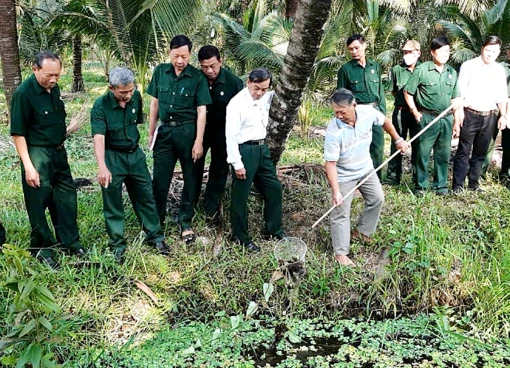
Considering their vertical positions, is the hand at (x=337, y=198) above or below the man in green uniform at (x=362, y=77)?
below

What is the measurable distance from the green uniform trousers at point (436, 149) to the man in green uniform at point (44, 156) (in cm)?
363

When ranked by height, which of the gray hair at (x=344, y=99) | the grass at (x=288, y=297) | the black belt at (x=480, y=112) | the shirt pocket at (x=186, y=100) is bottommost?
the grass at (x=288, y=297)

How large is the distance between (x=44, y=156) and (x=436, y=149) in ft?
13.4

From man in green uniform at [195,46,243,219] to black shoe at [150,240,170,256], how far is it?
0.65 metres

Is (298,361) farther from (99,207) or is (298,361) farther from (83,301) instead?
(99,207)

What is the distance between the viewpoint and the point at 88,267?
13.1ft

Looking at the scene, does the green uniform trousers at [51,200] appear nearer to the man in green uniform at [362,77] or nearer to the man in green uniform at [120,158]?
the man in green uniform at [120,158]

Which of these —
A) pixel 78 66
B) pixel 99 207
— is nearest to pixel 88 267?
pixel 99 207

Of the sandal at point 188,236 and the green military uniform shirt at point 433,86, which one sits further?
the green military uniform shirt at point 433,86

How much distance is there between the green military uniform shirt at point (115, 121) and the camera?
3.95 metres

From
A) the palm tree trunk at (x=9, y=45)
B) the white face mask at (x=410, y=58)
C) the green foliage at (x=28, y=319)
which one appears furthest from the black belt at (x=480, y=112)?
the palm tree trunk at (x=9, y=45)

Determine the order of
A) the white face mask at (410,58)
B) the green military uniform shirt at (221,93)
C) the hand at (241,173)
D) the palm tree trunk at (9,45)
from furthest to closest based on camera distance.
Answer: the palm tree trunk at (9,45) < the white face mask at (410,58) < the green military uniform shirt at (221,93) < the hand at (241,173)

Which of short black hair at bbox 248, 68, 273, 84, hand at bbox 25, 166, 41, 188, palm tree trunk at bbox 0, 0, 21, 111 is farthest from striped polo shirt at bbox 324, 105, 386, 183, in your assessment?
palm tree trunk at bbox 0, 0, 21, 111

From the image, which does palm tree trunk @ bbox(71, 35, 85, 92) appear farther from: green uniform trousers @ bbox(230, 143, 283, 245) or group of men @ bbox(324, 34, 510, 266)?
green uniform trousers @ bbox(230, 143, 283, 245)
